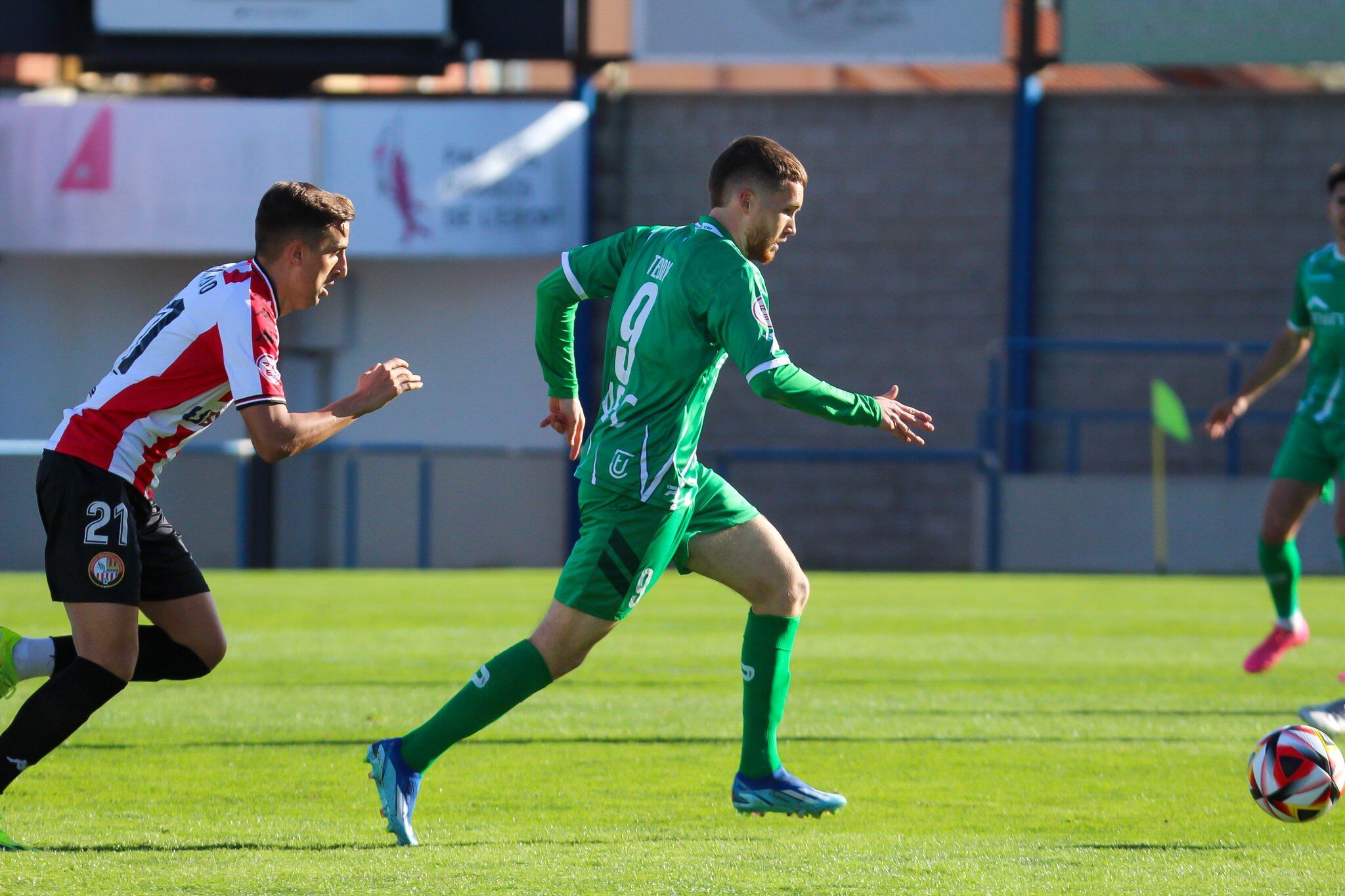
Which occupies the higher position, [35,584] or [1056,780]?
[1056,780]

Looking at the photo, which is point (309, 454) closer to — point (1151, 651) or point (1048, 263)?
point (1048, 263)

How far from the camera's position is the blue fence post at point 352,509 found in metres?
20.0

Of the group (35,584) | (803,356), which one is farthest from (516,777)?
(803,356)

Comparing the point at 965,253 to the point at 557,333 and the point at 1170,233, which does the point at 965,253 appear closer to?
the point at 1170,233

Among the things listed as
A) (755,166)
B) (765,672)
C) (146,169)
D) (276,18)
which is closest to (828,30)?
(276,18)

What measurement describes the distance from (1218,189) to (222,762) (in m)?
18.5

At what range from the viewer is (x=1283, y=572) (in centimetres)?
876

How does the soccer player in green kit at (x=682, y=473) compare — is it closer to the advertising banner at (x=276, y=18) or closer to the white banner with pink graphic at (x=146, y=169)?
the advertising banner at (x=276, y=18)

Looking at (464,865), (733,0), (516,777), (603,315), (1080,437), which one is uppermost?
(733,0)

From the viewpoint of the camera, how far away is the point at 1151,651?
1034 cm

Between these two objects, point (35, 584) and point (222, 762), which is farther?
point (35, 584)

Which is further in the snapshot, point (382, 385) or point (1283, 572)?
point (1283, 572)

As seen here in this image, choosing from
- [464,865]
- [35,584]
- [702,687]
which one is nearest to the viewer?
[464,865]

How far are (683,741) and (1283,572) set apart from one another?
3.79 meters
